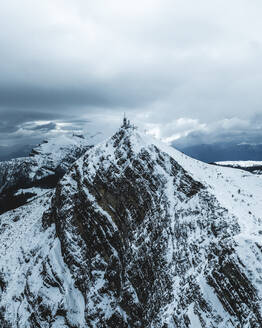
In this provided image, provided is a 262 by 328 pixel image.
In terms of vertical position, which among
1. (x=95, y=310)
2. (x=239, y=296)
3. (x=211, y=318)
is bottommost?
(x=95, y=310)

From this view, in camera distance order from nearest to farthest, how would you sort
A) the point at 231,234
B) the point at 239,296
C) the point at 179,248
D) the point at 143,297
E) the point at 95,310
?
the point at 239,296 → the point at 231,234 → the point at 179,248 → the point at 143,297 → the point at 95,310

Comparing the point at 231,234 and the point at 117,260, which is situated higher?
the point at 231,234

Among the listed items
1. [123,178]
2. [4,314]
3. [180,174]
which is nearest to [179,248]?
[180,174]

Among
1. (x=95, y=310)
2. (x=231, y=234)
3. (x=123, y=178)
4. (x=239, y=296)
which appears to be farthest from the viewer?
(x=123, y=178)

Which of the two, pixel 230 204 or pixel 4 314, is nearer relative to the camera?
pixel 230 204

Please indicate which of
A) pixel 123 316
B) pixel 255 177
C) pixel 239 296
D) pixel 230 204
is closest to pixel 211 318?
pixel 239 296

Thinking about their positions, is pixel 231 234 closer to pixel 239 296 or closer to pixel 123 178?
pixel 239 296

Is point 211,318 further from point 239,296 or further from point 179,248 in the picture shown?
point 179,248
